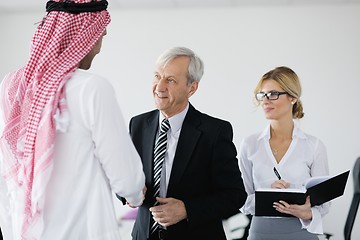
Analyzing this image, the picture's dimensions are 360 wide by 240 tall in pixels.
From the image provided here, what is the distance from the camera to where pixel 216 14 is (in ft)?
20.7

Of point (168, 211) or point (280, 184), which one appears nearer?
point (168, 211)

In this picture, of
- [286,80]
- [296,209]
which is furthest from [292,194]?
[286,80]

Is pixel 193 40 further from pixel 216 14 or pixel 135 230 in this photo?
pixel 135 230

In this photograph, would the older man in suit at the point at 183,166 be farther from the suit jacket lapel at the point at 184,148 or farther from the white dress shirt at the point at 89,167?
the white dress shirt at the point at 89,167

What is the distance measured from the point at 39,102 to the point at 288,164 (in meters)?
1.65

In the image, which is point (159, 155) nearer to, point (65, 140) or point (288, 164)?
point (65, 140)

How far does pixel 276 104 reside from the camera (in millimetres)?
3354

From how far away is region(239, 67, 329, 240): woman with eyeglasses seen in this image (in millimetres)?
3162

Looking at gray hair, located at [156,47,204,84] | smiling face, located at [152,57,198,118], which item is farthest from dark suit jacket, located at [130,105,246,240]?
gray hair, located at [156,47,204,84]

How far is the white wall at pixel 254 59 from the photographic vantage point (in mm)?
6133

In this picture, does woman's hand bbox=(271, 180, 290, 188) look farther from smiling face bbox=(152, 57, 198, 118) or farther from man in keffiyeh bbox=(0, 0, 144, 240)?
man in keffiyeh bbox=(0, 0, 144, 240)

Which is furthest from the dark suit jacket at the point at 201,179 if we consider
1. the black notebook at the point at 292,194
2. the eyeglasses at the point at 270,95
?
the eyeglasses at the point at 270,95

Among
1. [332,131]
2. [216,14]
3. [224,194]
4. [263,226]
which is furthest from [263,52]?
[224,194]

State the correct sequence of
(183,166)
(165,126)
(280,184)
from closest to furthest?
(183,166) < (165,126) < (280,184)
